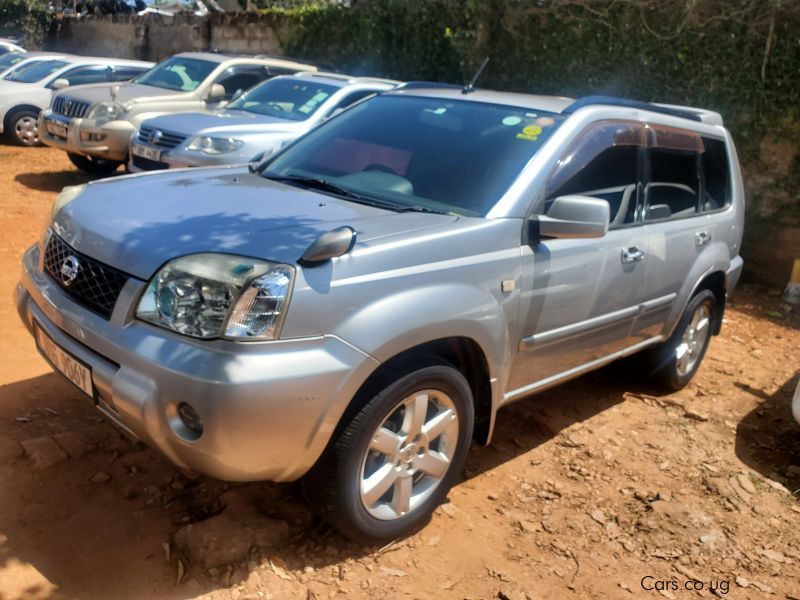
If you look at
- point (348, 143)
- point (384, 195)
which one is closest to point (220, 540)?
point (384, 195)

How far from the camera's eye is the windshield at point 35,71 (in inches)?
524

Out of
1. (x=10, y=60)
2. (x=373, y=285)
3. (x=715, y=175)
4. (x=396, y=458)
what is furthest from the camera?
(x=10, y=60)

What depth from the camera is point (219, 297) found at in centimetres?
271

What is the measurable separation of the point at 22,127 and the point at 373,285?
39.6ft

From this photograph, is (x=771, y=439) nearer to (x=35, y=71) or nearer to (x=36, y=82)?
(x=36, y=82)

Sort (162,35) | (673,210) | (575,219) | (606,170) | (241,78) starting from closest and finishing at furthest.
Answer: (575,219) < (606,170) < (673,210) < (241,78) < (162,35)

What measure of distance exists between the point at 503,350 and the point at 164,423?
149 centimetres

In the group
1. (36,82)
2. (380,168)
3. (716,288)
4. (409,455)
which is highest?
(380,168)

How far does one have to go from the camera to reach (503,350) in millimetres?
3461

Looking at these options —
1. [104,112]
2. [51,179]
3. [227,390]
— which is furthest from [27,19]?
[227,390]

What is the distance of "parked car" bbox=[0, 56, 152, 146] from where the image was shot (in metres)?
12.8

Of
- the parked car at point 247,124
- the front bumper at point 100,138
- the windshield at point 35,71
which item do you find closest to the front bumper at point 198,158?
the parked car at point 247,124

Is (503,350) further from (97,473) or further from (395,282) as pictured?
(97,473)

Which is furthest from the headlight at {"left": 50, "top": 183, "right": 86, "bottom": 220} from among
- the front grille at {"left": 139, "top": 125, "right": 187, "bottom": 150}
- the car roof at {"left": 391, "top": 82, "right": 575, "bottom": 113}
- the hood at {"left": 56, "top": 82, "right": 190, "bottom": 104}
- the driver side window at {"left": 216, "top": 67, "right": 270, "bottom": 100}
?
the driver side window at {"left": 216, "top": 67, "right": 270, "bottom": 100}
